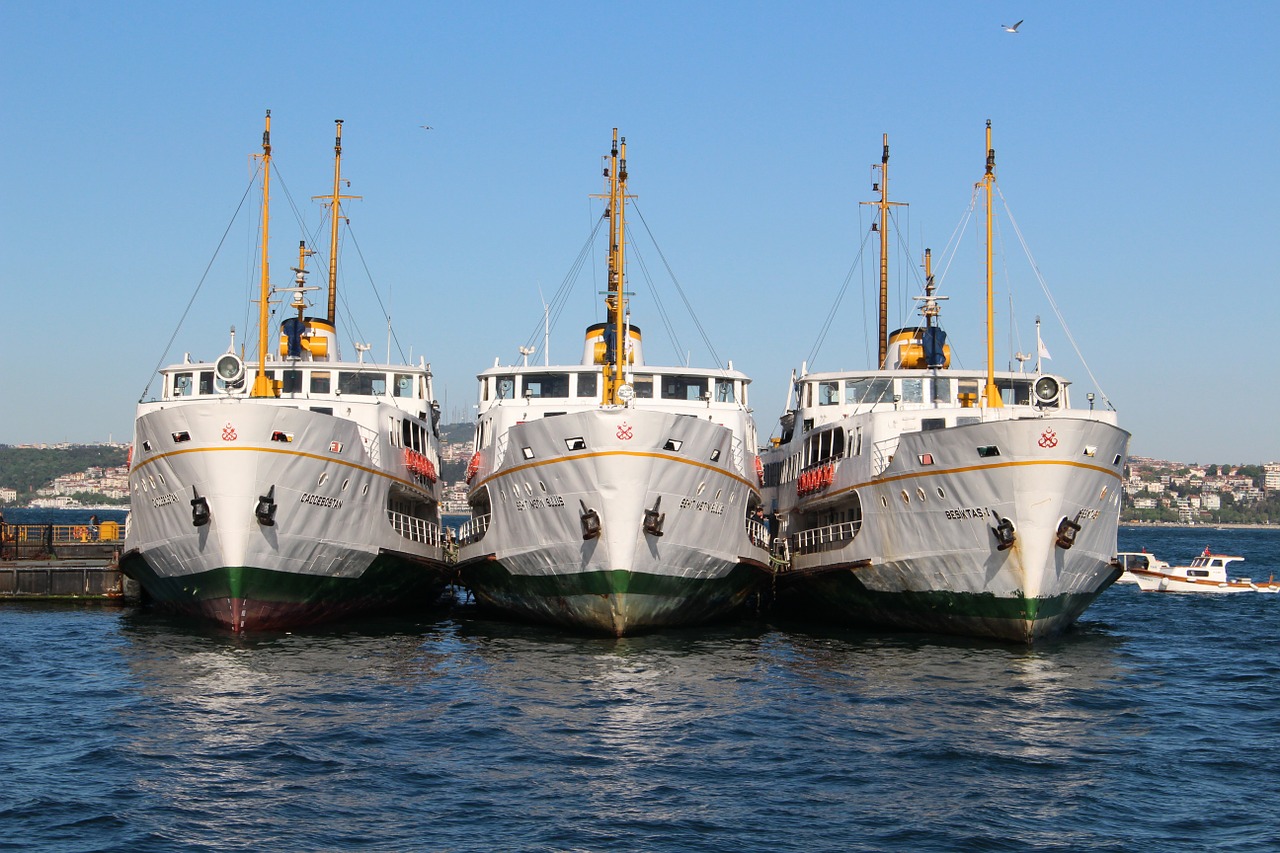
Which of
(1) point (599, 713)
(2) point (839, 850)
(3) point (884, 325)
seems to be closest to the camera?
(2) point (839, 850)

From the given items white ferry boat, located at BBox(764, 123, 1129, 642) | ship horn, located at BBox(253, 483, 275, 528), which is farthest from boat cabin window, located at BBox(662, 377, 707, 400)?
ship horn, located at BBox(253, 483, 275, 528)

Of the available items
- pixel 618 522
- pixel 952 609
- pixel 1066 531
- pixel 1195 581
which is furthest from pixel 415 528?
pixel 1195 581

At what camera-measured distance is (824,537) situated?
1446 inches

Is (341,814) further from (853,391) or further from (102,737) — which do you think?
(853,391)

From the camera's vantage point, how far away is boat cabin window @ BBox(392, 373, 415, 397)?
40406mm

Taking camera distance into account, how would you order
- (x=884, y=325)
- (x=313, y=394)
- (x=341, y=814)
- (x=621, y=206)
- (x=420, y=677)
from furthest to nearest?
(x=884, y=325), (x=313, y=394), (x=621, y=206), (x=420, y=677), (x=341, y=814)

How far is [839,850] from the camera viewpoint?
46.5ft

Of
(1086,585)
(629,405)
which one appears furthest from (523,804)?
(1086,585)

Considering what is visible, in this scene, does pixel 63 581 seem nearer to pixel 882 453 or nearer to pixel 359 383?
pixel 359 383

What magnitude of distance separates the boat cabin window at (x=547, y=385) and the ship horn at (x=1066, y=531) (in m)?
14.2

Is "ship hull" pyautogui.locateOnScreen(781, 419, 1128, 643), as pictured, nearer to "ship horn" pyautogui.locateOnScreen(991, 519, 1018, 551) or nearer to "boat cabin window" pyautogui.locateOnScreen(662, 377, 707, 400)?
"ship horn" pyautogui.locateOnScreen(991, 519, 1018, 551)

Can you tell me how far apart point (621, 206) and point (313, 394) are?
11.8 metres

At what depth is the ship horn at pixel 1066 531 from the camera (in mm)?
27812

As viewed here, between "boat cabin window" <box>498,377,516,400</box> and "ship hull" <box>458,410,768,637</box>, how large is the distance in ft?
14.9
